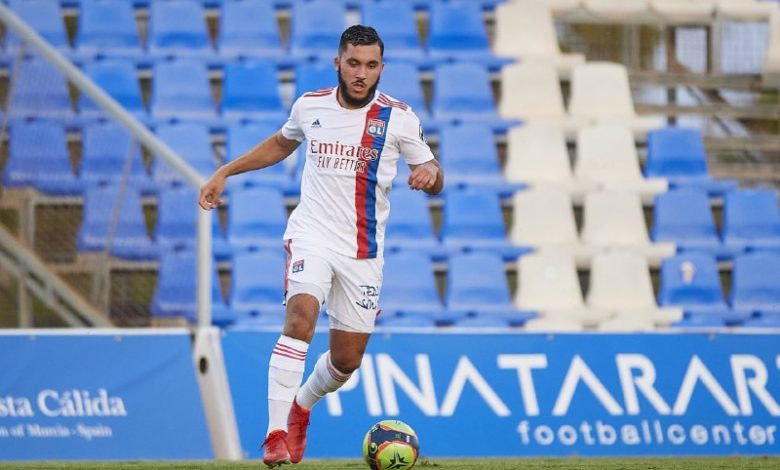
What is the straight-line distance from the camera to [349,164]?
6387mm

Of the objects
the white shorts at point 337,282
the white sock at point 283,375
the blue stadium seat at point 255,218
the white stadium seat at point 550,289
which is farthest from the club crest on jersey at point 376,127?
the white stadium seat at point 550,289

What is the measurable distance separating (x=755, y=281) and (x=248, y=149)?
200 inches

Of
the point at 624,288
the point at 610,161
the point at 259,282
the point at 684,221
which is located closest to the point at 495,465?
the point at 259,282

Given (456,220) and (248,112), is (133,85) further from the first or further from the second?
(456,220)

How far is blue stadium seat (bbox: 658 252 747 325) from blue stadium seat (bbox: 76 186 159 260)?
18.1ft

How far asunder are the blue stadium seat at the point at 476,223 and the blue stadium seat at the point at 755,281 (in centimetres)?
208

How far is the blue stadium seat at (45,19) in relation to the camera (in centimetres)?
1362

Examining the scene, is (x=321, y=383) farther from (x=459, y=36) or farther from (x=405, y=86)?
(x=459, y=36)

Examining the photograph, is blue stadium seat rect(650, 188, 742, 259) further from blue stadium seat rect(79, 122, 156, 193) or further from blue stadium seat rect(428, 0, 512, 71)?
blue stadium seat rect(79, 122, 156, 193)

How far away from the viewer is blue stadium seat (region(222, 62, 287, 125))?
13.2 meters

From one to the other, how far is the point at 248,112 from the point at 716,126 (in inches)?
207

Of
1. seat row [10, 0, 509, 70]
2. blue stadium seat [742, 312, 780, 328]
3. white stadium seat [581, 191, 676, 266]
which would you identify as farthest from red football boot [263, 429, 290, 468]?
seat row [10, 0, 509, 70]

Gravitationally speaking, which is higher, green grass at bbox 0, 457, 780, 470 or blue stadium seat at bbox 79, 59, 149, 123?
blue stadium seat at bbox 79, 59, 149, 123

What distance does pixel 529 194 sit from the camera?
12734mm
